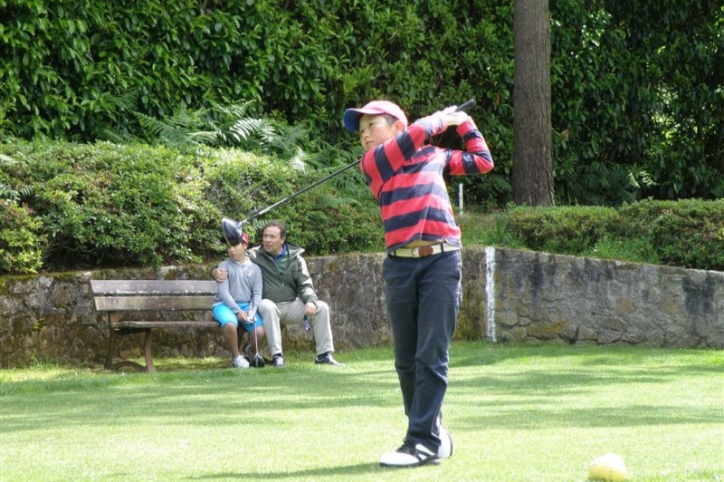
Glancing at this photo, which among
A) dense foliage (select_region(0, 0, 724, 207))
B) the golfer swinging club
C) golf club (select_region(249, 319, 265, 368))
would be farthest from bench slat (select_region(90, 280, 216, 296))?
the golfer swinging club

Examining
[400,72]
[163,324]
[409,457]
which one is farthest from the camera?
[400,72]

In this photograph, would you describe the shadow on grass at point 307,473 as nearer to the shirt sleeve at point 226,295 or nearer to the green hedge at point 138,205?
the shirt sleeve at point 226,295

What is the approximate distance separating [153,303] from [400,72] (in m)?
7.02

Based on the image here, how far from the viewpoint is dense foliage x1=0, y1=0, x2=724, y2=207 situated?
581 inches

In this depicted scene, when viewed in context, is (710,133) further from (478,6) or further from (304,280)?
(304,280)

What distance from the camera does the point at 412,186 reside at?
6020mm

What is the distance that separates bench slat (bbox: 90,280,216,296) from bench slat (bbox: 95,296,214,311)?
9 cm

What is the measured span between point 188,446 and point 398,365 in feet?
4.24

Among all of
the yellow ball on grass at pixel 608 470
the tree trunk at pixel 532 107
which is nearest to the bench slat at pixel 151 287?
the tree trunk at pixel 532 107

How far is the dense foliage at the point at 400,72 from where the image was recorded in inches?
581

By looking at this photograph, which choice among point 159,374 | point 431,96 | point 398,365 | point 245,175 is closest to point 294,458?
point 398,365

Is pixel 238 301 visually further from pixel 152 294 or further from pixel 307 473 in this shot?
pixel 307 473

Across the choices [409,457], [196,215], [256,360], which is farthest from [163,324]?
[409,457]

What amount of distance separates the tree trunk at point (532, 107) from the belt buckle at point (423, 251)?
34.8 feet
